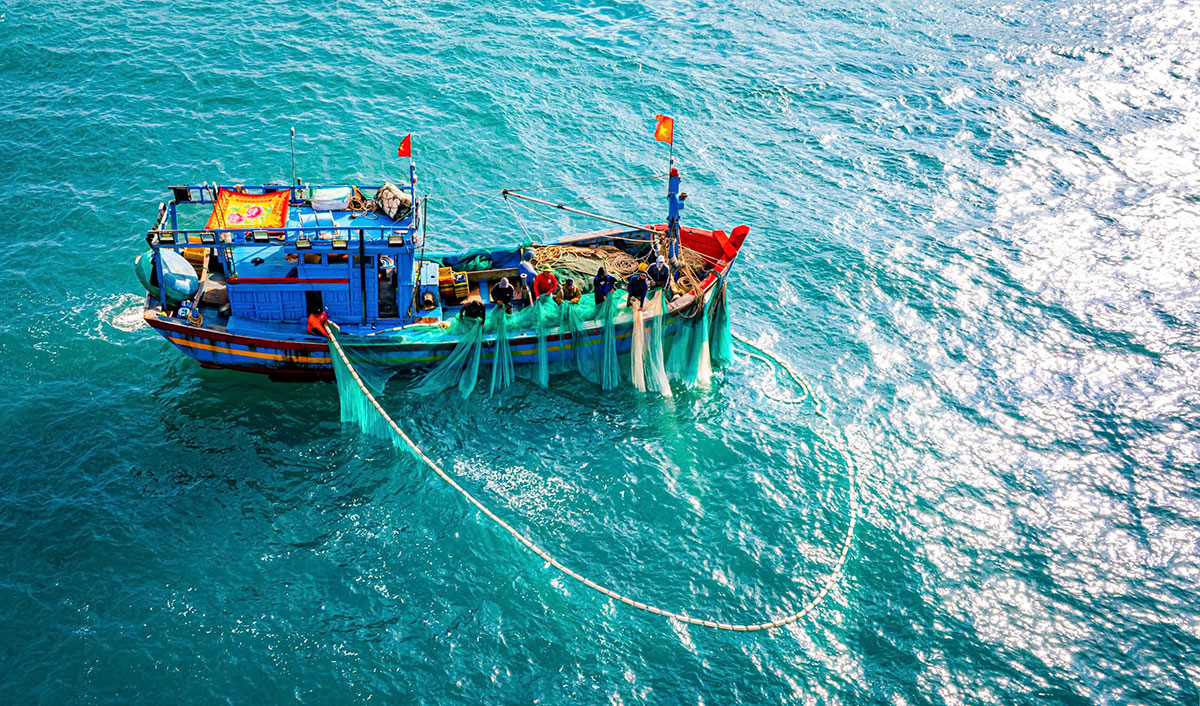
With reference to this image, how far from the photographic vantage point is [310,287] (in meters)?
26.5

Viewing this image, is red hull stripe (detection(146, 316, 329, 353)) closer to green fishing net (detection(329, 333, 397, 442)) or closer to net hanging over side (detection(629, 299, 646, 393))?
green fishing net (detection(329, 333, 397, 442))

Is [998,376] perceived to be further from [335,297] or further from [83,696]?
[83,696]

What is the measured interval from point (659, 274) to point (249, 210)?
40.3ft

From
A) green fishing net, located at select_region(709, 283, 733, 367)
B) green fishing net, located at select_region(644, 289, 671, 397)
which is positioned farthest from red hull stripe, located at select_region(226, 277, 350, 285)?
green fishing net, located at select_region(709, 283, 733, 367)

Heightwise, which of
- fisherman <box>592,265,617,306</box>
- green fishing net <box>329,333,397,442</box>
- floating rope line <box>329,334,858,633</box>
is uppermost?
fisherman <box>592,265,617,306</box>

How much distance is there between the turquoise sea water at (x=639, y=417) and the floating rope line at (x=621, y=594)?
0.33 meters

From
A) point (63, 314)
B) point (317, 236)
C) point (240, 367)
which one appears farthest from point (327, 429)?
point (63, 314)

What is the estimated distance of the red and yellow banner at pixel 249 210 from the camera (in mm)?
25422

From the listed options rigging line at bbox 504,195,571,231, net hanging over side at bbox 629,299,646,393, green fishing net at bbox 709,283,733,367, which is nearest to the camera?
net hanging over side at bbox 629,299,646,393

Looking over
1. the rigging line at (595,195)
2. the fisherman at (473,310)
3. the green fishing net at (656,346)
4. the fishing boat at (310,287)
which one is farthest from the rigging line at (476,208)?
the green fishing net at (656,346)

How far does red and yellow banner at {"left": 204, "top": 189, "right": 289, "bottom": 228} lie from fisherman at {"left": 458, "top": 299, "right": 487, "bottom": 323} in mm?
5599

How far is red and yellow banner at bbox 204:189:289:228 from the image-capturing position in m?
25.4

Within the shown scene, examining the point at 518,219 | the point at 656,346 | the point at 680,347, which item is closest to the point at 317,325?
the point at 656,346

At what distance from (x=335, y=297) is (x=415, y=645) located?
11.0 metres
